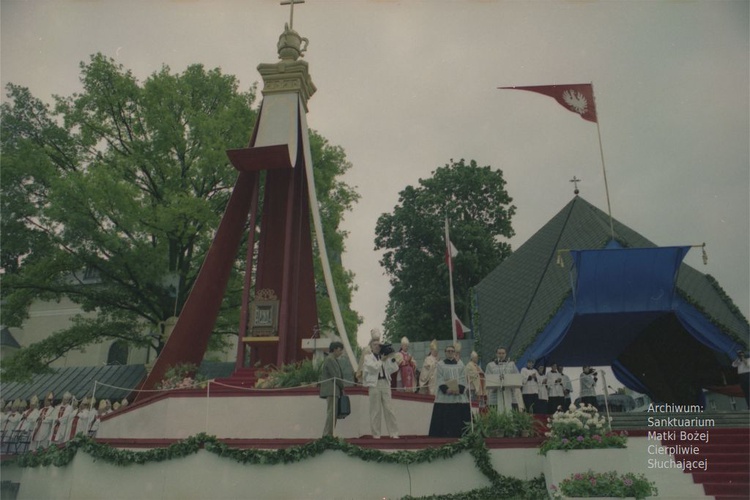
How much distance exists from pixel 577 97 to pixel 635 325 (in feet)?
22.6

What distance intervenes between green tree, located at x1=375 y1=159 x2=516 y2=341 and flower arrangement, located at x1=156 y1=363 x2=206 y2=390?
19076 millimetres

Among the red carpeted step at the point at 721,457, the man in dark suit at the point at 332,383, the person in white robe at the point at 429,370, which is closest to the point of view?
the red carpeted step at the point at 721,457

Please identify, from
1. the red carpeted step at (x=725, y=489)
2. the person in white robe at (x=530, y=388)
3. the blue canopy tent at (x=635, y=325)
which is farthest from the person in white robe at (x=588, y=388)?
the red carpeted step at (x=725, y=489)

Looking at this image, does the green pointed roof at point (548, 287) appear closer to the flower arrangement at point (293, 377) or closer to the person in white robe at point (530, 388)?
the person in white robe at point (530, 388)

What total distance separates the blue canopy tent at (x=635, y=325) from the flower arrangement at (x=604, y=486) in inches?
296

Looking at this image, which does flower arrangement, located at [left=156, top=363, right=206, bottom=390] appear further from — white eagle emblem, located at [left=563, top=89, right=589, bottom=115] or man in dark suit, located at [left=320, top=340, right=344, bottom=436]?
white eagle emblem, located at [left=563, top=89, right=589, bottom=115]

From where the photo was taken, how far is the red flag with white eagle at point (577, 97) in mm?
15070

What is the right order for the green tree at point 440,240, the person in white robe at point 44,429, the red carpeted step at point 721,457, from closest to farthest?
the red carpeted step at point 721,457 < the person in white robe at point 44,429 < the green tree at point 440,240

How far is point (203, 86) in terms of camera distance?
18484 millimetres

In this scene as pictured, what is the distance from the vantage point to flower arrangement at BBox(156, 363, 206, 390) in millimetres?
11500

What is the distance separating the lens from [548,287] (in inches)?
672

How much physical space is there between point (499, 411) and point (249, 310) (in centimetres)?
723

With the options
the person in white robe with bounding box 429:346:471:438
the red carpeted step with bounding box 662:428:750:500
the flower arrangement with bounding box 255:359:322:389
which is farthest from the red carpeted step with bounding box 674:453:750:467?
the flower arrangement with bounding box 255:359:322:389

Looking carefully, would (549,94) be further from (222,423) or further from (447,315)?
(447,315)
